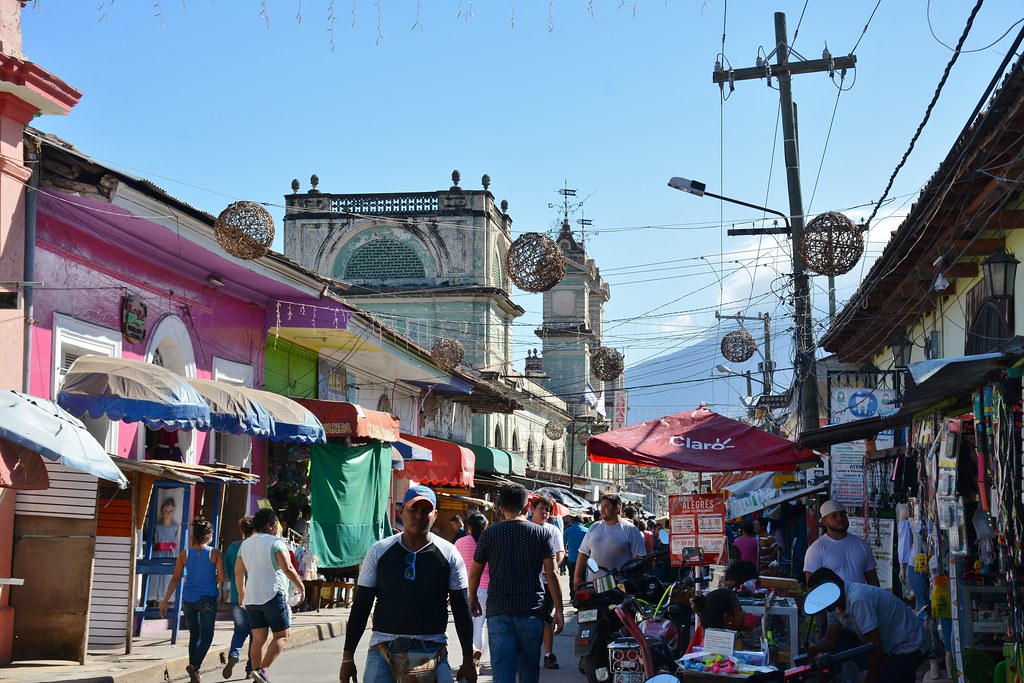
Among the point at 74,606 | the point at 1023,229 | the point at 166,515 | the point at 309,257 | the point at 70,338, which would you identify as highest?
the point at 309,257

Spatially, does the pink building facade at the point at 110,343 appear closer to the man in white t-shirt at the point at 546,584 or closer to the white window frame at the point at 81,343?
the white window frame at the point at 81,343

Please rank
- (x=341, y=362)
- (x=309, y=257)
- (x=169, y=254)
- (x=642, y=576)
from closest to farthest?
(x=642, y=576), (x=169, y=254), (x=341, y=362), (x=309, y=257)

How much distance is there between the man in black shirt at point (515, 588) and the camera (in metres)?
8.34

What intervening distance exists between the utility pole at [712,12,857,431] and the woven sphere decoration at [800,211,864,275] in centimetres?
371

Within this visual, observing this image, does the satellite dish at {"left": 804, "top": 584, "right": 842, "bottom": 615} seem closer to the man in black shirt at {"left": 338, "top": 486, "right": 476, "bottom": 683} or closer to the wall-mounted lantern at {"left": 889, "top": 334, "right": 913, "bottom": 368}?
the man in black shirt at {"left": 338, "top": 486, "right": 476, "bottom": 683}

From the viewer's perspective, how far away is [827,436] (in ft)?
42.1

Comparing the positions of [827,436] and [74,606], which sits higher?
[827,436]

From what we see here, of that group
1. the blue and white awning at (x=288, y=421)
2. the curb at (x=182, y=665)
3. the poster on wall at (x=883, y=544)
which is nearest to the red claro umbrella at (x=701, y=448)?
the poster on wall at (x=883, y=544)

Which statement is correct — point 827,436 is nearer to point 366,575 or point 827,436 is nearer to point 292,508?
point 366,575

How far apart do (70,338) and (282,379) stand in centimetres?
756

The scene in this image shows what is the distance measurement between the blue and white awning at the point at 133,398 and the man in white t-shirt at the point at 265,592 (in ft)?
8.05

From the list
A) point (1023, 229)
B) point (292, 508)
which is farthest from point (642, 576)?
point (292, 508)

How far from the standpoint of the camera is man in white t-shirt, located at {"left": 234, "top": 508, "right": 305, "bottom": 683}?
10938 millimetres

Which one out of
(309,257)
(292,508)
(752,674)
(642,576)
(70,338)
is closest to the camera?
(752,674)
